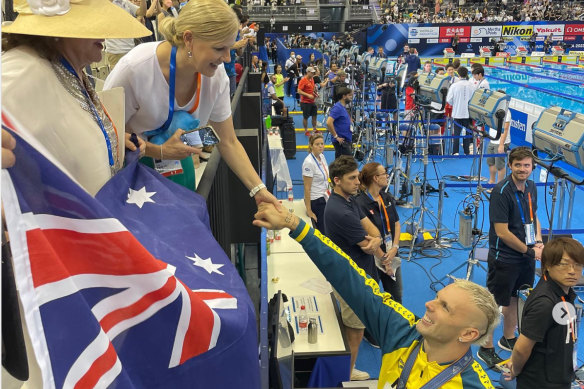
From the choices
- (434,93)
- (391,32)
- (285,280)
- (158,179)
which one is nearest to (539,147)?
(285,280)

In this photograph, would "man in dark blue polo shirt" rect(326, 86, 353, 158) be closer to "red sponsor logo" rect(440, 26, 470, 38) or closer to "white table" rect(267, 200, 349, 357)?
"white table" rect(267, 200, 349, 357)

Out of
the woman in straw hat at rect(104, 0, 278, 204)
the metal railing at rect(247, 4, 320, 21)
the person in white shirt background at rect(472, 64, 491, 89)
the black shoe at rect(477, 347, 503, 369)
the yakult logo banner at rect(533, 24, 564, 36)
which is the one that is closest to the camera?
the woman in straw hat at rect(104, 0, 278, 204)

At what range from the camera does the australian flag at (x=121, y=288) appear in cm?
65

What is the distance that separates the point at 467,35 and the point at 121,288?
3279 centimetres

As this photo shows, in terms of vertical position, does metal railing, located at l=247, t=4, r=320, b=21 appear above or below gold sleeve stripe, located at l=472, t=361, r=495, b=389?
above

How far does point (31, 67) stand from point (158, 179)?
43cm

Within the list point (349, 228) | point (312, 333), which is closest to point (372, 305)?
point (312, 333)

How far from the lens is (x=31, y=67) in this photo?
1.10m

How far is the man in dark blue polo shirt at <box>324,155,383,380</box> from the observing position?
4180mm

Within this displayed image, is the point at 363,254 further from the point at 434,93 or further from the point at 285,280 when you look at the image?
the point at 434,93

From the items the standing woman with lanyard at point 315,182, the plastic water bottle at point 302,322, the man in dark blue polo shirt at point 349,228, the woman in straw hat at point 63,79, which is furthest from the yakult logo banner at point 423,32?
the woman in straw hat at point 63,79

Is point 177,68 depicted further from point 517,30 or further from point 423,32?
point 517,30

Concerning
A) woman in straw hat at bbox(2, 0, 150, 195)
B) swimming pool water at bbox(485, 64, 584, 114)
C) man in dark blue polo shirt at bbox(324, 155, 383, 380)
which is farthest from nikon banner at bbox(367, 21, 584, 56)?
woman in straw hat at bbox(2, 0, 150, 195)

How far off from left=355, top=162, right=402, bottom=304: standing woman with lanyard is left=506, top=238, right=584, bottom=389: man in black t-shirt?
1496 mm
